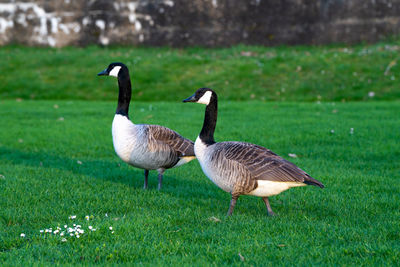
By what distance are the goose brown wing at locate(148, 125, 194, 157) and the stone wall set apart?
2152 cm

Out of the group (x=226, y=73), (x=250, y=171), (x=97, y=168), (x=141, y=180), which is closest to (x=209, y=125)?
(x=250, y=171)

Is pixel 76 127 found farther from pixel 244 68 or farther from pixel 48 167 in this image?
pixel 244 68

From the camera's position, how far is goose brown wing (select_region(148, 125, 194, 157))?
8266 mm

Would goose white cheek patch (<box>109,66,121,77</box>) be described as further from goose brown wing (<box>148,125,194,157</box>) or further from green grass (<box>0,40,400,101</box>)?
green grass (<box>0,40,400,101</box>)

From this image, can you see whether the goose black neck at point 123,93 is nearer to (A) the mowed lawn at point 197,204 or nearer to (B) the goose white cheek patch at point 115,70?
(B) the goose white cheek patch at point 115,70

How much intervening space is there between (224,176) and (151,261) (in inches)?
74.2

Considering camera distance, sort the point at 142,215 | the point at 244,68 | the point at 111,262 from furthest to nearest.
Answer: the point at 244,68
the point at 142,215
the point at 111,262

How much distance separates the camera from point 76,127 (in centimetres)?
1439

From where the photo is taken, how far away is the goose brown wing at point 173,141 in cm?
827

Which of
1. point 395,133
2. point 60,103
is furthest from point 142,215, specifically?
point 60,103

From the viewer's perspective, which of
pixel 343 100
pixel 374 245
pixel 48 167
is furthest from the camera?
pixel 343 100

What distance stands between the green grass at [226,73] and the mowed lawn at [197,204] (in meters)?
7.69

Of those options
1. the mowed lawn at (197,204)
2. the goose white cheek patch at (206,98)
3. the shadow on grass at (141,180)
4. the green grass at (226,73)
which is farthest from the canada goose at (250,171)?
the green grass at (226,73)

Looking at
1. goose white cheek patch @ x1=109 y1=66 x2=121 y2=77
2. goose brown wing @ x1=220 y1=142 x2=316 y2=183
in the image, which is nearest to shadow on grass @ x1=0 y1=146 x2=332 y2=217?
goose brown wing @ x1=220 y1=142 x2=316 y2=183
